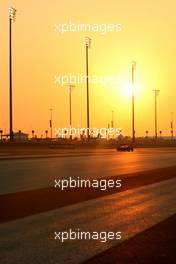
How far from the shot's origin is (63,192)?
23547mm

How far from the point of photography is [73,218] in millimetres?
15898

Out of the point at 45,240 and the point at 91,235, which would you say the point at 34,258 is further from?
the point at 91,235

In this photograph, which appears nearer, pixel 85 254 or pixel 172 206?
pixel 85 254

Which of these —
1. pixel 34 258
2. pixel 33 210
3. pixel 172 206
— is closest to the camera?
pixel 34 258

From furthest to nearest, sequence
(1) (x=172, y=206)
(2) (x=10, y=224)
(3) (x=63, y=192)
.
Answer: (3) (x=63, y=192)
(1) (x=172, y=206)
(2) (x=10, y=224)

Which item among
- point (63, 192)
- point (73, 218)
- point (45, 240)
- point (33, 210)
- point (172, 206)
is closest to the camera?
point (45, 240)

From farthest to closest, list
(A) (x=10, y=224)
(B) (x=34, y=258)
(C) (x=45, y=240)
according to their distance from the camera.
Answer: (A) (x=10, y=224), (C) (x=45, y=240), (B) (x=34, y=258)

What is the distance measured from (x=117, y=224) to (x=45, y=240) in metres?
2.80

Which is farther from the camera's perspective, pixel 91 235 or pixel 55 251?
pixel 91 235

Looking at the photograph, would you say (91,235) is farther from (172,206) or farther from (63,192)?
(63,192)

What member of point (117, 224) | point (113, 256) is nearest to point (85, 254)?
point (113, 256)

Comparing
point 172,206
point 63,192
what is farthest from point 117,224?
point 63,192

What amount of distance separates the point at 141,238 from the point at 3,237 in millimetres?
2781

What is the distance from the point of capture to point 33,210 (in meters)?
17.5
